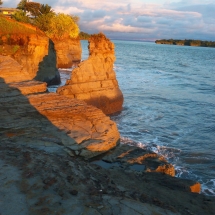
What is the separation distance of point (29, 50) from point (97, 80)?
25.5 feet

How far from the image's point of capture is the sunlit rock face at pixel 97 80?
16030mm

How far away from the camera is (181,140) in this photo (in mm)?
14062

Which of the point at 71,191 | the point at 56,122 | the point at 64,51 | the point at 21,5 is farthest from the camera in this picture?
the point at 64,51

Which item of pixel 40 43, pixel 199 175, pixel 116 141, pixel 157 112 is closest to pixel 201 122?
pixel 157 112

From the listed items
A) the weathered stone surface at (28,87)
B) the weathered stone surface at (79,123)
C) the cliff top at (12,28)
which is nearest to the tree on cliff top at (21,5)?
the cliff top at (12,28)

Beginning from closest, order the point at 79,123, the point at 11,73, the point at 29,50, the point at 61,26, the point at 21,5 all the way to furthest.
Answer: the point at 79,123
the point at 11,73
the point at 29,50
the point at 21,5
the point at 61,26

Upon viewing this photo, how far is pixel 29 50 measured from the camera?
21406mm

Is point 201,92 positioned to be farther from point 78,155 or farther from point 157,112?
point 78,155

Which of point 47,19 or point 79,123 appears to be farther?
point 47,19

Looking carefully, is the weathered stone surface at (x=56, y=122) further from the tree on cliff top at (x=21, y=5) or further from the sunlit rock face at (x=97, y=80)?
the tree on cliff top at (x=21, y=5)

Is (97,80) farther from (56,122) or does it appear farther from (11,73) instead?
(56,122)

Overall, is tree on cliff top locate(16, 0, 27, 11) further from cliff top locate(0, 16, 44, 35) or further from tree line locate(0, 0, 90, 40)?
cliff top locate(0, 16, 44, 35)

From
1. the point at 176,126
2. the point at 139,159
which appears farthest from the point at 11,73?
the point at 176,126

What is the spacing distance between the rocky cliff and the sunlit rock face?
5.53 metres
